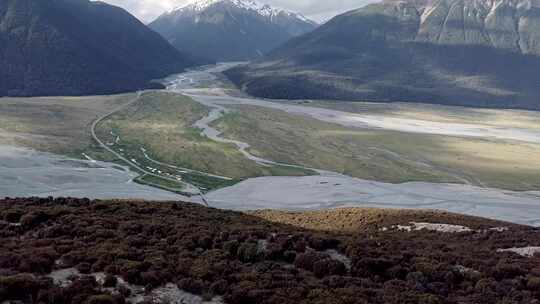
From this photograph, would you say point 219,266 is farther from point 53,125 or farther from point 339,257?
point 53,125

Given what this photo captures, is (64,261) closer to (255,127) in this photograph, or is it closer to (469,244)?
(469,244)

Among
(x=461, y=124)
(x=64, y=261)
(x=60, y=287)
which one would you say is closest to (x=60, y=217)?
(x=64, y=261)

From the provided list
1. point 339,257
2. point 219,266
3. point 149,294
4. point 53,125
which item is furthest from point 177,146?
point 149,294

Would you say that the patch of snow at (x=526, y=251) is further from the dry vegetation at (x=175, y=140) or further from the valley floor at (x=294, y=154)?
the dry vegetation at (x=175, y=140)

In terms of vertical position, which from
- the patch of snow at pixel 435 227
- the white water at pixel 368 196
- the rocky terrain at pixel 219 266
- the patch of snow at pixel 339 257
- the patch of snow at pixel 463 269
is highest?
the rocky terrain at pixel 219 266

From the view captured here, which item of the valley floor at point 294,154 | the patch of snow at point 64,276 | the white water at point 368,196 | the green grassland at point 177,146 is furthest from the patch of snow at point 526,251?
the green grassland at point 177,146

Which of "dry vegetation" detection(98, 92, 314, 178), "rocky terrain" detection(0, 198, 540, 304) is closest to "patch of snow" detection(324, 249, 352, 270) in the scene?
"rocky terrain" detection(0, 198, 540, 304)
